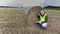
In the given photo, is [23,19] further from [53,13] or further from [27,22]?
[53,13]

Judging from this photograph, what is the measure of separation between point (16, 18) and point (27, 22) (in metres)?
0.40

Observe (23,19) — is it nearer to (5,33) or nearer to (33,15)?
(33,15)

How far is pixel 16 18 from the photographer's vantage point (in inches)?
144

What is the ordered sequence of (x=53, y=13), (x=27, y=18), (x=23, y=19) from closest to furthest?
(x=27, y=18) < (x=23, y=19) < (x=53, y=13)

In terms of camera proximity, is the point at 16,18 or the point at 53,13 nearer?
the point at 16,18

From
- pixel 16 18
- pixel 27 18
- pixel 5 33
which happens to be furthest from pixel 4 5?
pixel 5 33

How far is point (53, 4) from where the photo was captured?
476 centimetres

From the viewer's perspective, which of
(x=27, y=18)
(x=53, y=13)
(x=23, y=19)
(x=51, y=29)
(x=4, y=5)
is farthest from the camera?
(x=4, y=5)

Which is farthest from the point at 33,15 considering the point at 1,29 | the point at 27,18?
the point at 1,29

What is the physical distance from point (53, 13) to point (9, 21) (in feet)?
3.82

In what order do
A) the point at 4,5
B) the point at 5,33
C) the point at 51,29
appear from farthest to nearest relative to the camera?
→ the point at 4,5
the point at 51,29
the point at 5,33

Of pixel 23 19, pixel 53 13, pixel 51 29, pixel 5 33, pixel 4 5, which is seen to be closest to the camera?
pixel 5 33

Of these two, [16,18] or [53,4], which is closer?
[16,18]

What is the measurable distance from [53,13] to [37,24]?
3.15 ft
